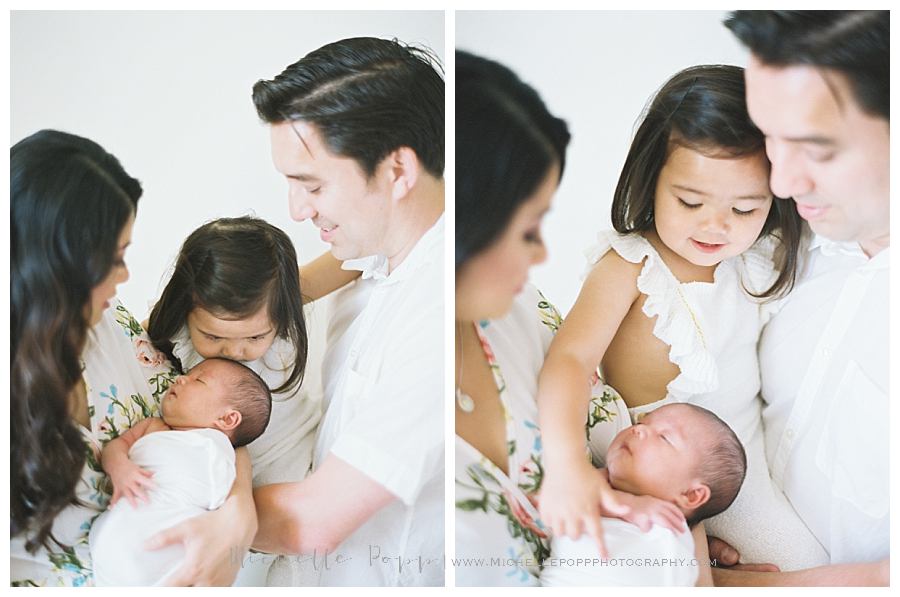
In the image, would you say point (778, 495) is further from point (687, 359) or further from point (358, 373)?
point (358, 373)

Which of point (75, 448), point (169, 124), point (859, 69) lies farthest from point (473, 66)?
point (75, 448)

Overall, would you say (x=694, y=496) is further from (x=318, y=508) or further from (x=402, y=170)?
(x=402, y=170)

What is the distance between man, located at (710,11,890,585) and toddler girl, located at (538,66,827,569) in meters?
0.03

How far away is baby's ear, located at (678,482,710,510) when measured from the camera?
5.56 ft

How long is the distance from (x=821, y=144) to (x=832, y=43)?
0.59 ft

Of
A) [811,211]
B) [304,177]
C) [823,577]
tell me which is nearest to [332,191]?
[304,177]

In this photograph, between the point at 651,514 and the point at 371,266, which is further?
the point at 371,266

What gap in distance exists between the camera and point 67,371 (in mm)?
1691

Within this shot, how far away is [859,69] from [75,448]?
5.05ft

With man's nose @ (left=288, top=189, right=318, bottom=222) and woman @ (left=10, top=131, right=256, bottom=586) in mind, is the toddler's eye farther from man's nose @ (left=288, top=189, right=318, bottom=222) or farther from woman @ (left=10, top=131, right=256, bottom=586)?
woman @ (left=10, top=131, right=256, bottom=586)

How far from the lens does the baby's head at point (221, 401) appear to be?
175cm

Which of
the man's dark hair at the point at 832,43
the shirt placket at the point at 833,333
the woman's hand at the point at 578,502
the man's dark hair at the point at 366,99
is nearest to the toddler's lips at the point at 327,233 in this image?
the man's dark hair at the point at 366,99

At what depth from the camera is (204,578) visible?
1.71 meters

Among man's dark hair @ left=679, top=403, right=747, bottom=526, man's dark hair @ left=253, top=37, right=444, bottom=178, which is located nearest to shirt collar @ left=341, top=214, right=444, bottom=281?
man's dark hair @ left=253, top=37, right=444, bottom=178
